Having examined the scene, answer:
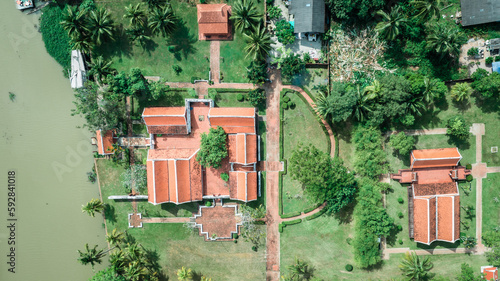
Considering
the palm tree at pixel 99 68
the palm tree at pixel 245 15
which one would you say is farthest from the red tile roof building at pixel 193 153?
the palm tree at pixel 245 15

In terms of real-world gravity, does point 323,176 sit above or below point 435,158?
below

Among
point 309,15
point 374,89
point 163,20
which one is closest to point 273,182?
point 374,89

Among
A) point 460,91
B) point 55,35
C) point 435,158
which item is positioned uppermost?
point 55,35

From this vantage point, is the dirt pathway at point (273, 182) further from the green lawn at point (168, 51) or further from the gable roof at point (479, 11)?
the gable roof at point (479, 11)

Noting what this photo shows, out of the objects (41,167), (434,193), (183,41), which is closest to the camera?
(434,193)

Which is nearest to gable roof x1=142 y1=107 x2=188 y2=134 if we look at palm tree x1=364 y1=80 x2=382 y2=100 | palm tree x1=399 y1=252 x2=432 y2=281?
palm tree x1=364 y1=80 x2=382 y2=100

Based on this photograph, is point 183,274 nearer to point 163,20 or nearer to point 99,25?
point 163,20
